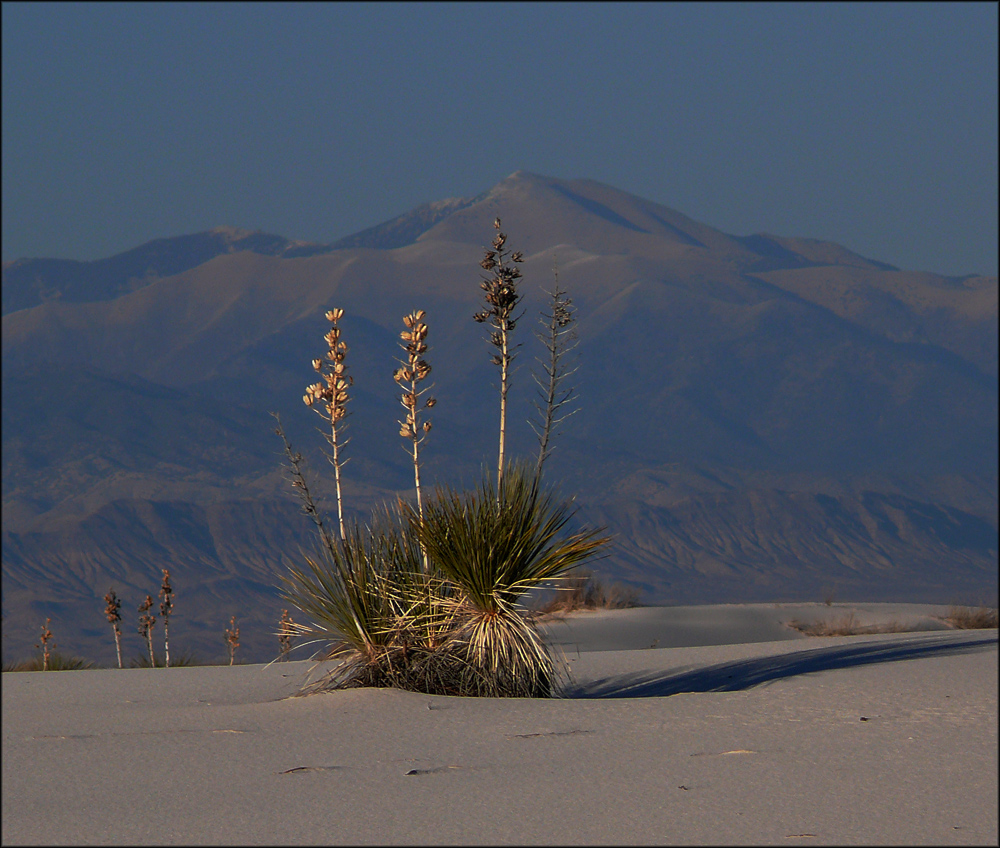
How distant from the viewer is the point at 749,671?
→ 8.80 meters

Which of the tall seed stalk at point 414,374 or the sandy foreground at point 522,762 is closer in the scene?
the sandy foreground at point 522,762

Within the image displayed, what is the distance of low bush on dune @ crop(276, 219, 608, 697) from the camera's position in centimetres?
755

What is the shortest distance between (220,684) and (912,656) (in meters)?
4.91

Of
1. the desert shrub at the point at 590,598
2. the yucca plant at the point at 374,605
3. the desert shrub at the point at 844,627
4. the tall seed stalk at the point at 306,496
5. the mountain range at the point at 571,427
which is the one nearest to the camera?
the yucca plant at the point at 374,605

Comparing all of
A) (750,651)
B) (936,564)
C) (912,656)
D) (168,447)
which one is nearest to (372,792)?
(912,656)

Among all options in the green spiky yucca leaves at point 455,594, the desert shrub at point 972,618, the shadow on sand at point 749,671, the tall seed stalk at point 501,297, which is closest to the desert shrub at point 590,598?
the desert shrub at point 972,618

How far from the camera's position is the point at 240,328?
6772 inches

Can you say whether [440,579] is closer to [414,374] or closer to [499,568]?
[499,568]

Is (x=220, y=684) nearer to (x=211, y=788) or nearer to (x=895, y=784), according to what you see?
(x=211, y=788)

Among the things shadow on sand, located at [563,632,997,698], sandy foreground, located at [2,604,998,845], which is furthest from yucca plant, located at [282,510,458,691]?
shadow on sand, located at [563,632,997,698]

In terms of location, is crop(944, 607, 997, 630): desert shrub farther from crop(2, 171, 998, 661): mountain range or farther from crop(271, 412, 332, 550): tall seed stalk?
crop(2, 171, 998, 661): mountain range

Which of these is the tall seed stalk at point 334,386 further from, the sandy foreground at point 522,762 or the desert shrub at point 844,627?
the desert shrub at point 844,627

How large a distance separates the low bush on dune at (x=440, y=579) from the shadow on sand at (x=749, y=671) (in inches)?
37.7

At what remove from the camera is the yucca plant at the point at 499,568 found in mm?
7527
